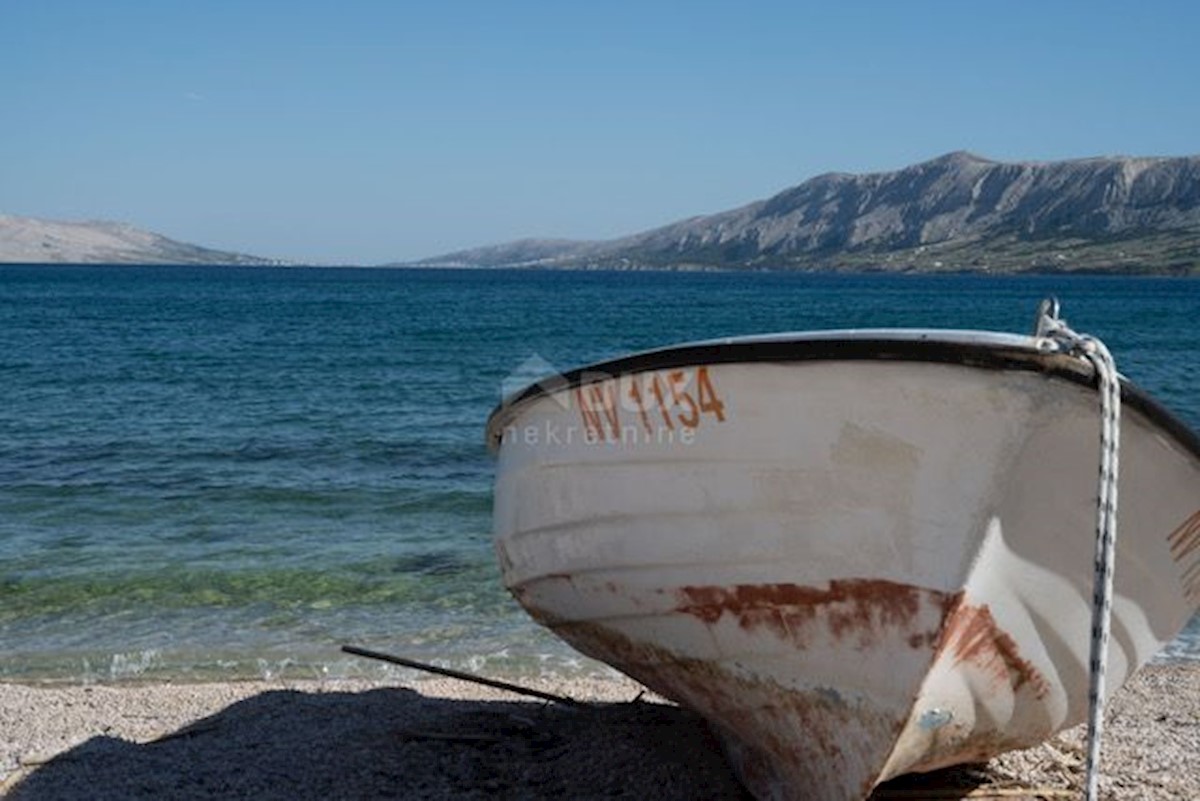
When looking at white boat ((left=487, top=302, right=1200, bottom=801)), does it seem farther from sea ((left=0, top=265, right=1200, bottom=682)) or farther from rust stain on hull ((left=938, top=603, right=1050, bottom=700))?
sea ((left=0, top=265, right=1200, bottom=682))

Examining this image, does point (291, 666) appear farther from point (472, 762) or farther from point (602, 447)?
point (602, 447)

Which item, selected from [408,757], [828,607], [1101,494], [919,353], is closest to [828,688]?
[828,607]

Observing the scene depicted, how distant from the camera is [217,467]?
1708 cm

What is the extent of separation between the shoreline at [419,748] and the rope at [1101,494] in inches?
45.3

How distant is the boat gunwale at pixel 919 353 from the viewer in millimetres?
4383

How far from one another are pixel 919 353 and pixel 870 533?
0.66 m

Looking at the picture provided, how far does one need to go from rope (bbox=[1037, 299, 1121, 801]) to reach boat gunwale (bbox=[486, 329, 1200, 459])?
1.7 inches

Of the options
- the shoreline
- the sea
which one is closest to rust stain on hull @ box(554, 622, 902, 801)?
the shoreline

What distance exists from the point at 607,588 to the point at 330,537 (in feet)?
24.7

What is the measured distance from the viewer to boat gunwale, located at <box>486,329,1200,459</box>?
4.38 meters

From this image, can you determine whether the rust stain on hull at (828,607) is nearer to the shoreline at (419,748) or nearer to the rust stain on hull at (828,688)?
the rust stain on hull at (828,688)

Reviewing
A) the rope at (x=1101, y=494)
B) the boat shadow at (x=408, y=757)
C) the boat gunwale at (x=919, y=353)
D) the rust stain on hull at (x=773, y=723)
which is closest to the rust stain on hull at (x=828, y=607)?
the rust stain on hull at (x=773, y=723)

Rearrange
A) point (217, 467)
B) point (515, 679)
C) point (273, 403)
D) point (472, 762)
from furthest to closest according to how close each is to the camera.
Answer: point (273, 403) → point (217, 467) → point (515, 679) → point (472, 762)

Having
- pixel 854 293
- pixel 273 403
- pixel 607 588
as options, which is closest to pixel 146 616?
pixel 607 588
